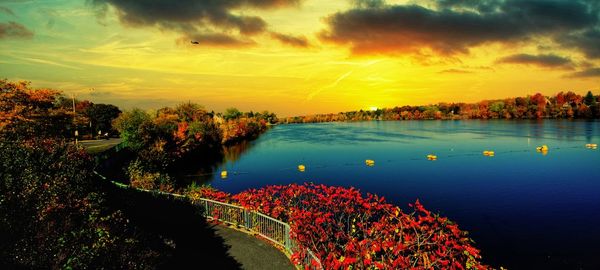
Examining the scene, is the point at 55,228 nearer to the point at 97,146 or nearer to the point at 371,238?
the point at 371,238

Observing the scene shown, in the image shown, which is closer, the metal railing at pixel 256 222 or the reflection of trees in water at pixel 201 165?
the metal railing at pixel 256 222

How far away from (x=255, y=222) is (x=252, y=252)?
2.28 metres

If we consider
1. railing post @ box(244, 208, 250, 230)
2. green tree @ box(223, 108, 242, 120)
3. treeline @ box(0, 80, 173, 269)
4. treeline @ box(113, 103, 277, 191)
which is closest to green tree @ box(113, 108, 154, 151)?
treeline @ box(113, 103, 277, 191)

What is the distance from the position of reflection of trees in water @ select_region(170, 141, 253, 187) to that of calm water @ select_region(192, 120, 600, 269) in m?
2.01

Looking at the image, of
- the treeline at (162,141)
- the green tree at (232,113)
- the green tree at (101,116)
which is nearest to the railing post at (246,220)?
the treeline at (162,141)

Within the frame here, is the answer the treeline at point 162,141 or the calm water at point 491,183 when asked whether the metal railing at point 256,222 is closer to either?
the treeline at point 162,141

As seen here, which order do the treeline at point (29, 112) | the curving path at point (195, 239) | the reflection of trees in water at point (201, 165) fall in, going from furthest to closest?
the reflection of trees in water at point (201, 165)
the treeline at point (29, 112)
the curving path at point (195, 239)

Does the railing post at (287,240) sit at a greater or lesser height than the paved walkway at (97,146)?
lesser

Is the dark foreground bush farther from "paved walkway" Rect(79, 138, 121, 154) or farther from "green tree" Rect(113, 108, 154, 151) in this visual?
"paved walkway" Rect(79, 138, 121, 154)

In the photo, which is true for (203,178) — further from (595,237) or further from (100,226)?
(595,237)

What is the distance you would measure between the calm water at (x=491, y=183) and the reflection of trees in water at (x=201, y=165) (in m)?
2.01

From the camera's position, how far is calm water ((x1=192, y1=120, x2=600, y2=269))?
29.0 m

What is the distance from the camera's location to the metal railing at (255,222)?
16.3 metres

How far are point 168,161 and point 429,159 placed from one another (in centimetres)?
4871
